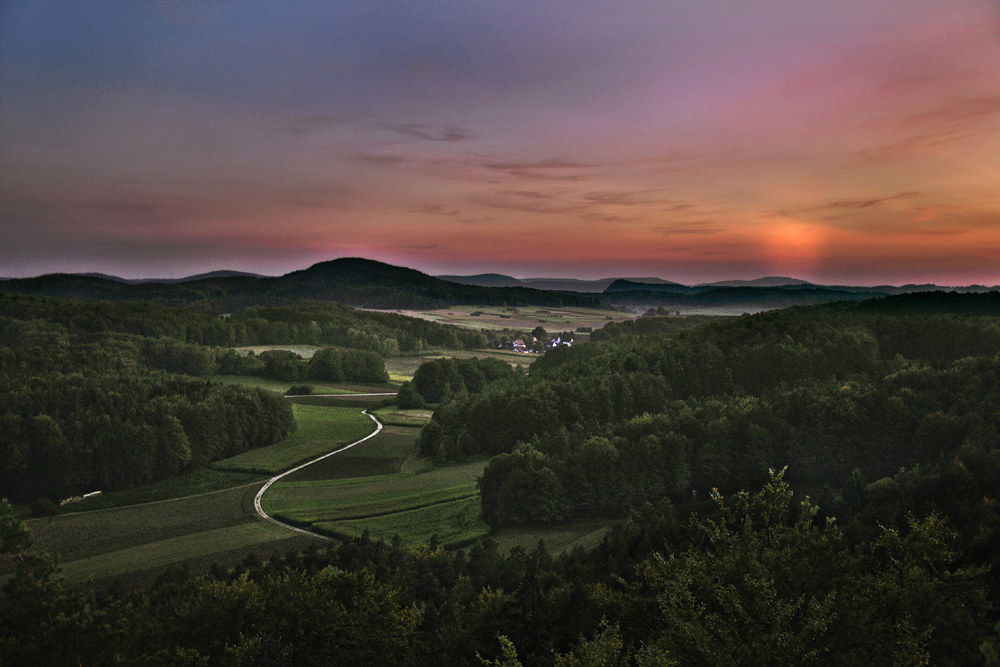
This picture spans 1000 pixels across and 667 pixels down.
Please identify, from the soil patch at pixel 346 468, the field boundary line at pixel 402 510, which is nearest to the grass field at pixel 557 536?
the field boundary line at pixel 402 510

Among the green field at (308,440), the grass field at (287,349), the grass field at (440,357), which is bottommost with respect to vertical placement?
the green field at (308,440)

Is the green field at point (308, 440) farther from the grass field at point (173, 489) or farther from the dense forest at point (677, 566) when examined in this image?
the dense forest at point (677, 566)

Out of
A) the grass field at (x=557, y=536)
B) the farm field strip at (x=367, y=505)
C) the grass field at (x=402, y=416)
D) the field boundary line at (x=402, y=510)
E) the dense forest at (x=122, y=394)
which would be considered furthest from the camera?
the grass field at (x=402, y=416)

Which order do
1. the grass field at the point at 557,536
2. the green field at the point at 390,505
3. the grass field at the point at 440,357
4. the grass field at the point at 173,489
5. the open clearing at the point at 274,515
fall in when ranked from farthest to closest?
the grass field at the point at 440,357 < the grass field at the point at 173,489 < the green field at the point at 390,505 < the open clearing at the point at 274,515 < the grass field at the point at 557,536

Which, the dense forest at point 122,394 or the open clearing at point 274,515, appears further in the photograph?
the dense forest at point 122,394

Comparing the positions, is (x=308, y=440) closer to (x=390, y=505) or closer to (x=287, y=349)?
(x=390, y=505)

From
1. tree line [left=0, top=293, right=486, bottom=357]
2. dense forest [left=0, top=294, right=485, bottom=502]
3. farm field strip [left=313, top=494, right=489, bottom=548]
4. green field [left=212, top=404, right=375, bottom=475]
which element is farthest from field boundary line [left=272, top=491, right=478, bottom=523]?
tree line [left=0, top=293, right=486, bottom=357]

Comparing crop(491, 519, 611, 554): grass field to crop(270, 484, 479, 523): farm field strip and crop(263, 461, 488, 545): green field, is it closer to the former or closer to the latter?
crop(263, 461, 488, 545): green field
